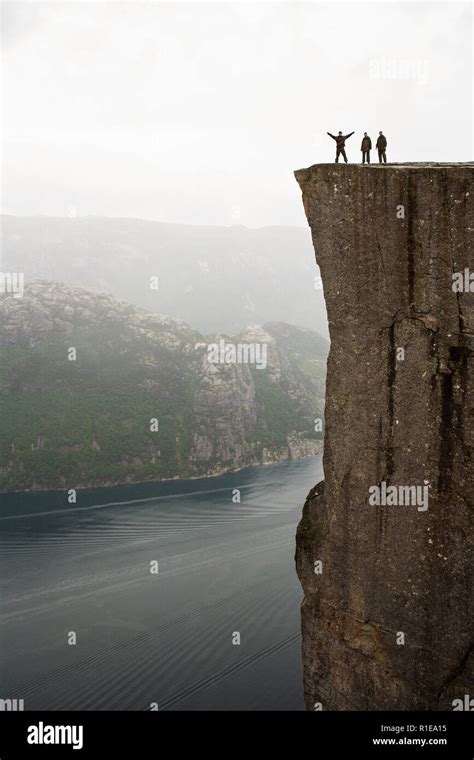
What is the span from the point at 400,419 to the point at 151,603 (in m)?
35.9

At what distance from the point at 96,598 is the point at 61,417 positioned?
5371cm

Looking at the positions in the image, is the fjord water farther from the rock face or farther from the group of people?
the group of people

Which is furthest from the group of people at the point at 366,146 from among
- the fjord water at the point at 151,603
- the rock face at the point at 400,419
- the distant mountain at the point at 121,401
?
the distant mountain at the point at 121,401

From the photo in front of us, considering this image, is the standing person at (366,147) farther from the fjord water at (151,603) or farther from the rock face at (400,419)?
the fjord water at (151,603)

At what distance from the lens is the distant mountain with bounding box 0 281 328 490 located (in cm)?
8981

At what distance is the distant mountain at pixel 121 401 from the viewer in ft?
295

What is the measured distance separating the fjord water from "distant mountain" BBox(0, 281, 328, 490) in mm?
12899

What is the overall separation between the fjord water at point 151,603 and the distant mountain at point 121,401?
42.3ft

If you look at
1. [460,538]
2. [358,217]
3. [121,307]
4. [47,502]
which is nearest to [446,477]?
[460,538]

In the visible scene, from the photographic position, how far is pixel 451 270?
12727 mm

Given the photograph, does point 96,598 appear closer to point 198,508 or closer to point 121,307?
point 198,508

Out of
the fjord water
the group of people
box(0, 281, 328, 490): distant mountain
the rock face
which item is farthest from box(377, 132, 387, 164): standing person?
box(0, 281, 328, 490): distant mountain

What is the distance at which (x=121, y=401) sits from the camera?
329ft
